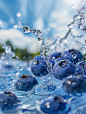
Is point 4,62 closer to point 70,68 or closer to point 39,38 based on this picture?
point 39,38

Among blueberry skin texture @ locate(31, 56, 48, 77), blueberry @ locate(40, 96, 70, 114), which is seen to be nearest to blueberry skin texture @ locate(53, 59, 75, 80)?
blueberry skin texture @ locate(31, 56, 48, 77)

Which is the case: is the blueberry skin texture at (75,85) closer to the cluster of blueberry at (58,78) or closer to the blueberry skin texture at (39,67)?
the cluster of blueberry at (58,78)

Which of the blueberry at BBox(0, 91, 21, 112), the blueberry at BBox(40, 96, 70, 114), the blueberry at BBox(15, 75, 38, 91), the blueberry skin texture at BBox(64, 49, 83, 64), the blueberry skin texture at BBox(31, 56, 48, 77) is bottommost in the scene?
the blueberry at BBox(40, 96, 70, 114)

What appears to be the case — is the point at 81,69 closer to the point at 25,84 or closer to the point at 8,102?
the point at 25,84

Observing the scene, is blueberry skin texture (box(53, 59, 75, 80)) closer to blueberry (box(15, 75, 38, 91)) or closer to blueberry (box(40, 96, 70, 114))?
blueberry (box(15, 75, 38, 91))

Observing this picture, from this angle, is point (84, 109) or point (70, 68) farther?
point (70, 68)

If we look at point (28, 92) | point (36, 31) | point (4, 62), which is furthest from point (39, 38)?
point (4, 62)
